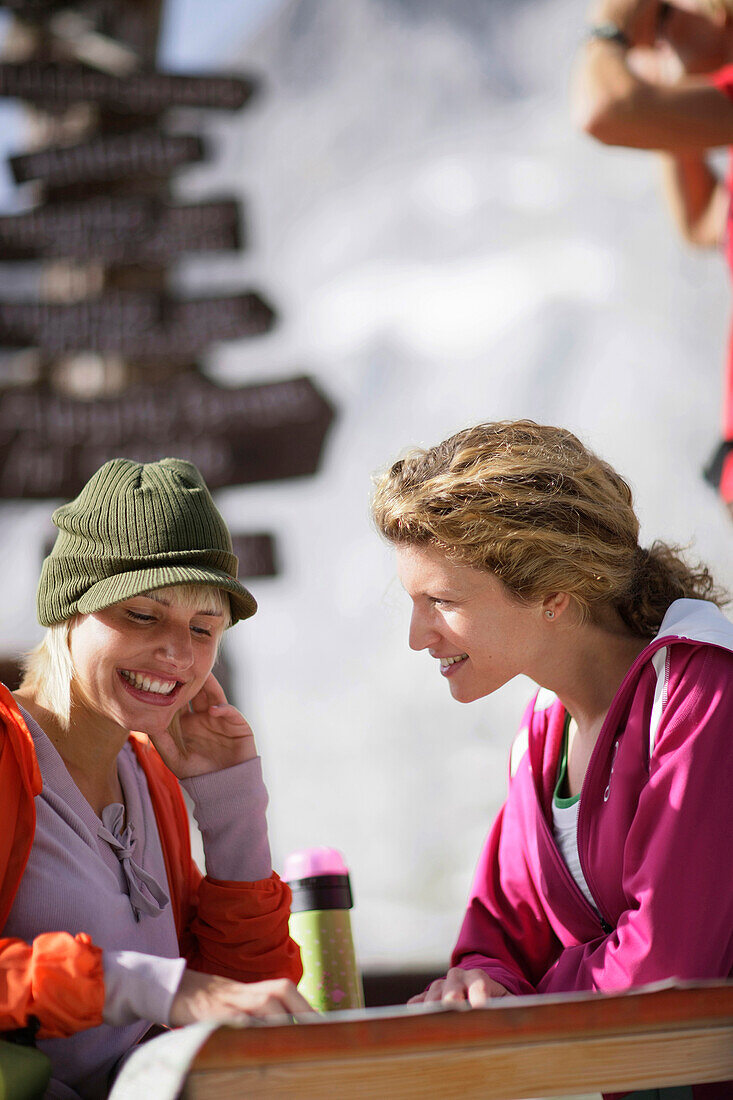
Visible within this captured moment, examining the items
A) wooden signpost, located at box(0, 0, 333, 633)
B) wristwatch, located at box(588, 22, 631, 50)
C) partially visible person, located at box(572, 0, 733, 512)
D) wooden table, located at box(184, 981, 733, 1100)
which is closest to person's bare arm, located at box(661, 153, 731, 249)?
partially visible person, located at box(572, 0, 733, 512)

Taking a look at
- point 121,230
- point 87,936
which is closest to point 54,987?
point 87,936

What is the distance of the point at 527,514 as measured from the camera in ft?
3.75

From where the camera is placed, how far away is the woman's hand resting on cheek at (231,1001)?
849 millimetres

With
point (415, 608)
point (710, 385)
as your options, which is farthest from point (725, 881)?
point (710, 385)

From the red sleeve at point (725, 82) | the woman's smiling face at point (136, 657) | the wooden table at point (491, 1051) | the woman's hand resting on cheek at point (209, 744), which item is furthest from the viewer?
the red sleeve at point (725, 82)

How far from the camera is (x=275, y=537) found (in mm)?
2363

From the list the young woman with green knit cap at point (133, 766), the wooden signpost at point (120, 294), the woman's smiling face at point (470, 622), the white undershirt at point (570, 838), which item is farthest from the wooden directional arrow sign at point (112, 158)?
the white undershirt at point (570, 838)

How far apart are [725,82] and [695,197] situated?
388 mm

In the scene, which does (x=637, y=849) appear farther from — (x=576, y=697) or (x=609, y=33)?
(x=609, y=33)

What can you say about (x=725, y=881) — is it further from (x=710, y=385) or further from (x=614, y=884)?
(x=710, y=385)

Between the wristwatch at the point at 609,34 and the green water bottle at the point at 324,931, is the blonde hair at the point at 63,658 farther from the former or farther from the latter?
the wristwatch at the point at 609,34

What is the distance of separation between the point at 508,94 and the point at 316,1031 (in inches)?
85.7

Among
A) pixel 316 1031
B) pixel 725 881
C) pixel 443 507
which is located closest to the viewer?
pixel 316 1031

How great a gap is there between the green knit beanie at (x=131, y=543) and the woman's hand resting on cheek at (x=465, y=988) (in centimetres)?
47
